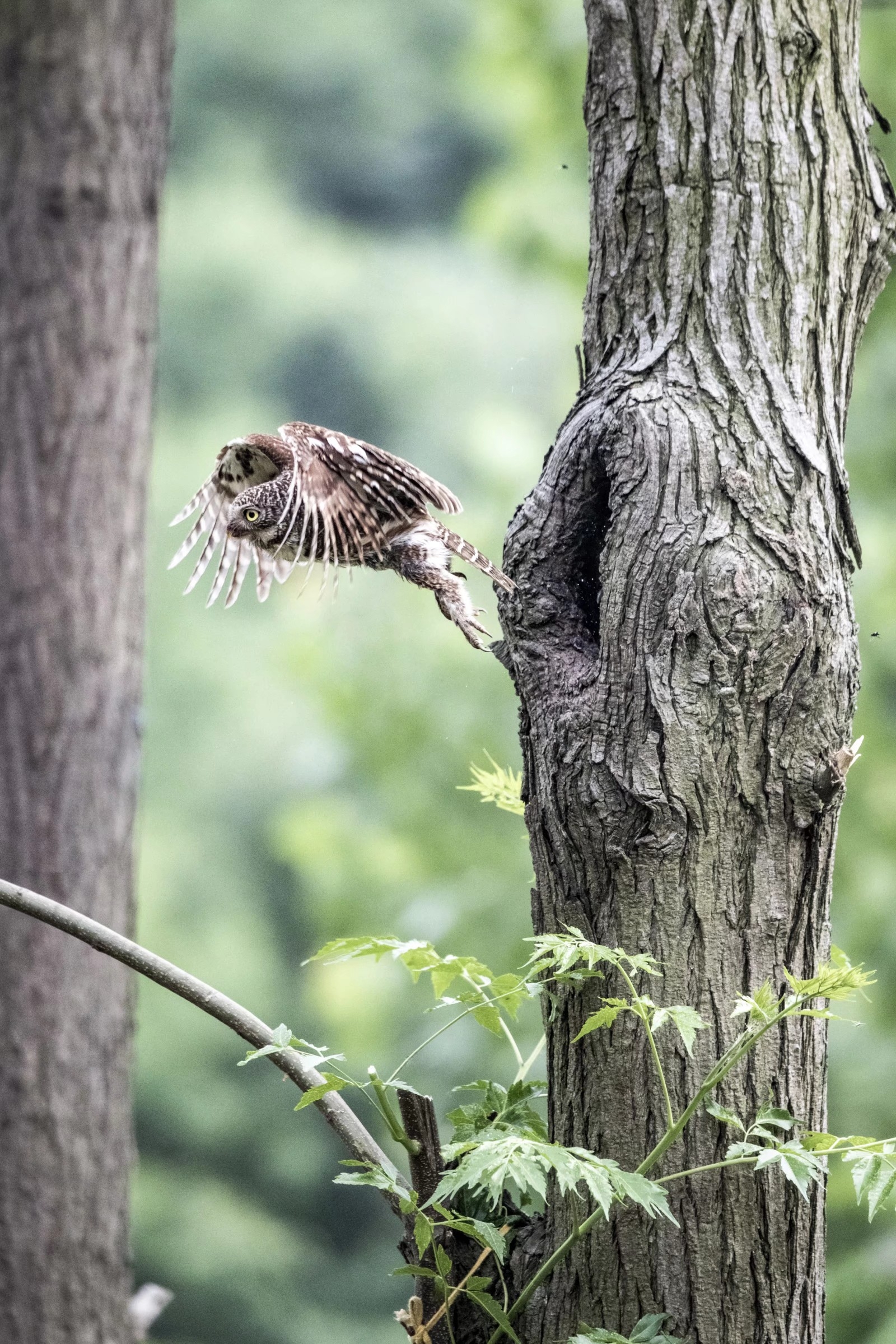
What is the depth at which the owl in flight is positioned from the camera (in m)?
1.17

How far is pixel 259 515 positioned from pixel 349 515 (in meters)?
0.09

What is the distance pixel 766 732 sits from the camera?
1.15m

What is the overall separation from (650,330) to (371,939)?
2.22 feet

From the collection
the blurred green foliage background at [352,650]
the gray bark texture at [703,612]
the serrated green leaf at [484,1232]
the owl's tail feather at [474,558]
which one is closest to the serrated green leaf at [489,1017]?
the gray bark texture at [703,612]

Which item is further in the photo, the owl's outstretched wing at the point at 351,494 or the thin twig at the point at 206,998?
the owl's outstretched wing at the point at 351,494

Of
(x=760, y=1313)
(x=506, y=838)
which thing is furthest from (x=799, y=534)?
(x=506, y=838)

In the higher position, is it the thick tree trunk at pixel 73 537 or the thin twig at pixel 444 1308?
the thick tree trunk at pixel 73 537

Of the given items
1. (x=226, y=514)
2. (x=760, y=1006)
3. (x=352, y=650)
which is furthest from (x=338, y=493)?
(x=352, y=650)

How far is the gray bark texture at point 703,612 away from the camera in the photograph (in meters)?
1.15

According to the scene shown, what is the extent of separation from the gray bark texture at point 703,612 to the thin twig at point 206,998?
0.21 m

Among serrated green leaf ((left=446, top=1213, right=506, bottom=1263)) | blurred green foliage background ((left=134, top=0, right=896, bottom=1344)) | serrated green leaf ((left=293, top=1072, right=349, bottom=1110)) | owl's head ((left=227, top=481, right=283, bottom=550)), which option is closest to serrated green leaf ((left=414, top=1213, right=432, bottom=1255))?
serrated green leaf ((left=446, top=1213, right=506, bottom=1263))

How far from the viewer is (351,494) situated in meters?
1.20

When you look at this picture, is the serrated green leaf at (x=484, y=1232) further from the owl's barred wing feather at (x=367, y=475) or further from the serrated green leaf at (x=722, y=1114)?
the owl's barred wing feather at (x=367, y=475)

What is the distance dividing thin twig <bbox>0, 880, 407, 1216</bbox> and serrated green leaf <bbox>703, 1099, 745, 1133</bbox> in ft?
0.95
